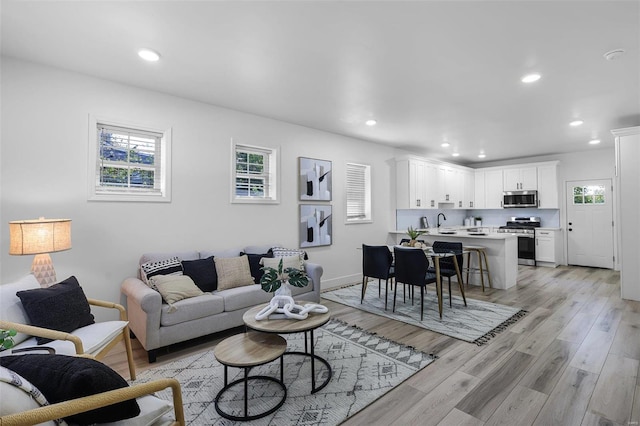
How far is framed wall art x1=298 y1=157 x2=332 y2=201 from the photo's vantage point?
5.01 m

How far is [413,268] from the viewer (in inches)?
152

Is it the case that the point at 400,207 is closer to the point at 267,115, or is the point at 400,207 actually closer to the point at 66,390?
the point at 267,115

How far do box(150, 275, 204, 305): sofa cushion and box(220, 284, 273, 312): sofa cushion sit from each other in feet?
0.96

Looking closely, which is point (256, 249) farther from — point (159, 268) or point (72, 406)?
point (72, 406)

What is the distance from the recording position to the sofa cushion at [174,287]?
2982 mm

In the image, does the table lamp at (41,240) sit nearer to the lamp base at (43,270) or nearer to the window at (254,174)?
Result: the lamp base at (43,270)

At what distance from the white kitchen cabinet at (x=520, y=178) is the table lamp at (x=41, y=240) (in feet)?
29.3

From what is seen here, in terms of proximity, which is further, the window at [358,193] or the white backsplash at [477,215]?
the white backsplash at [477,215]

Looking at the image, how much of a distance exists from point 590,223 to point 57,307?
9474 millimetres

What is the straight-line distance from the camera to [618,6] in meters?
2.13

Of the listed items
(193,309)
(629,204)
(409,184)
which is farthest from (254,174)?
(629,204)

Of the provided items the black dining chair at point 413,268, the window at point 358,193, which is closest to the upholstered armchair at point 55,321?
the black dining chair at point 413,268

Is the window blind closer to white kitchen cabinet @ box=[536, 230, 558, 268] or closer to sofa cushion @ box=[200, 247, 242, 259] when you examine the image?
sofa cushion @ box=[200, 247, 242, 259]

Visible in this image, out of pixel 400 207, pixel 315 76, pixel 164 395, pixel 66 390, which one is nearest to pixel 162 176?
pixel 315 76
